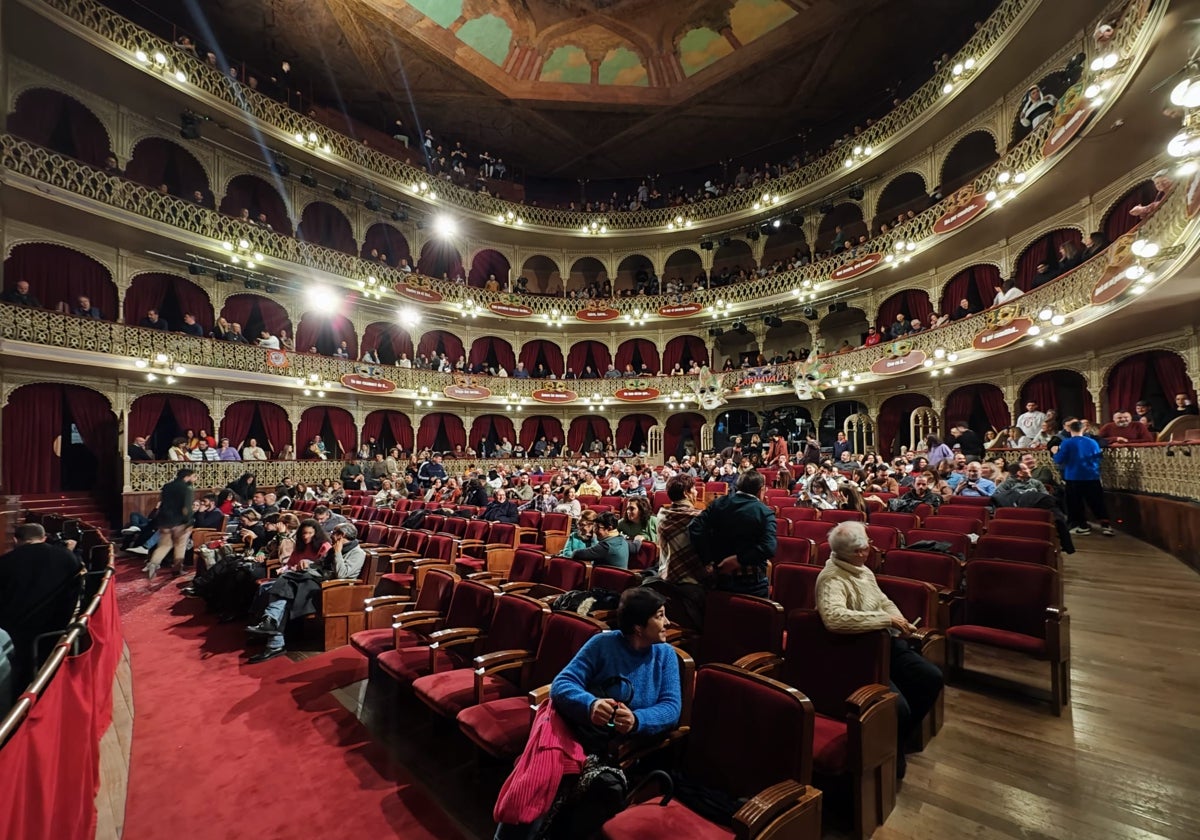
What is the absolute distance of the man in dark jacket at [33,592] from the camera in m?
3.07

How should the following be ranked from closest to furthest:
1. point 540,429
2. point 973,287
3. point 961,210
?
point 961,210
point 973,287
point 540,429

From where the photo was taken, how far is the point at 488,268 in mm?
19141

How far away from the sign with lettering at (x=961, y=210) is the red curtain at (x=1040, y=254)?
1.73 meters

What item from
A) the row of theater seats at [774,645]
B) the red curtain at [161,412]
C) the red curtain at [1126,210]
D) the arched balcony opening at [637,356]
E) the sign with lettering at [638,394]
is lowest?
the row of theater seats at [774,645]

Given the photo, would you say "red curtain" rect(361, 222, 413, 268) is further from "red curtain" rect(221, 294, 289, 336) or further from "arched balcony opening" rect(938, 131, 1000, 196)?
"arched balcony opening" rect(938, 131, 1000, 196)

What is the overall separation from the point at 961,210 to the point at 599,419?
41.5 feet

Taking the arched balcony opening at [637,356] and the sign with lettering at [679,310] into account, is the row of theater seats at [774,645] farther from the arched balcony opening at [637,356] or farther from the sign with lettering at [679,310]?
the arched balcony opening at [637,356]

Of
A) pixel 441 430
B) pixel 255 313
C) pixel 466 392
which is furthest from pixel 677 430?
pixel 255 313

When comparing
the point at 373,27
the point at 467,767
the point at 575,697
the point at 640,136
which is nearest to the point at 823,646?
the point at 575,697

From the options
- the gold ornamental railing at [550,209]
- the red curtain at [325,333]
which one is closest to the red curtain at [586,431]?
the gold ornamental railing at [550,209]

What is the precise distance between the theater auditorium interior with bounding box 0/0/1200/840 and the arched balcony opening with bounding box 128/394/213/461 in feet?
0.34

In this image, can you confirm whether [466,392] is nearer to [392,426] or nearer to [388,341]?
[392,426]

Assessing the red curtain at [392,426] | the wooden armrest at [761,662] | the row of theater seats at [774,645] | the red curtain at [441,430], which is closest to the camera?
the row of theater seats at [774,645]

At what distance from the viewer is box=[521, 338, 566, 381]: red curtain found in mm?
19578
